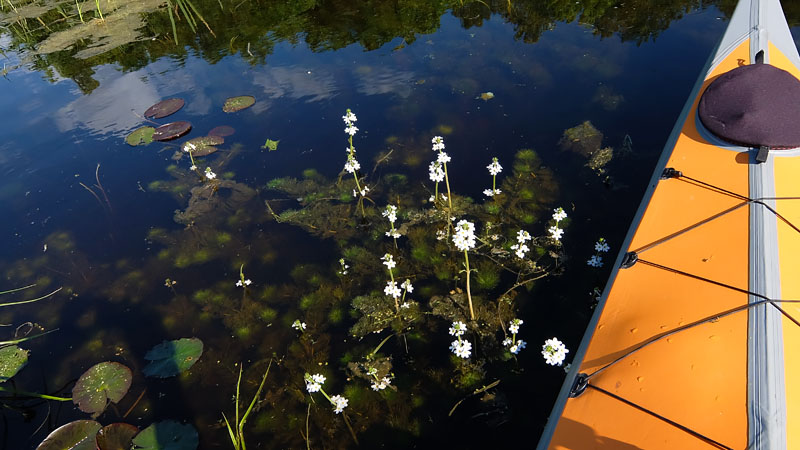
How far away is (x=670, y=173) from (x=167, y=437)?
17.2 ft

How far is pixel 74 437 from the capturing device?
145 inches

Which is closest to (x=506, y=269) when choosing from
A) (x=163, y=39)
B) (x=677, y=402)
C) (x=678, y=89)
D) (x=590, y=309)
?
(x=590, y=309)

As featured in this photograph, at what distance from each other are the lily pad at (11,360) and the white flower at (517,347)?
16.0 ft

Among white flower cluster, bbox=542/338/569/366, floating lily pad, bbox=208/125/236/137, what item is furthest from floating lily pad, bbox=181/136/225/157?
white flower cluster, bbox=542/338/569/366

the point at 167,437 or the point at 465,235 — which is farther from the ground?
the point at 465,235

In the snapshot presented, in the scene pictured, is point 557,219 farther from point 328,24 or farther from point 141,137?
point 328,24

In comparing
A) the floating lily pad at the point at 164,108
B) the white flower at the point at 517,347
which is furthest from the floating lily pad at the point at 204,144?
the white flower at the point at 517,347

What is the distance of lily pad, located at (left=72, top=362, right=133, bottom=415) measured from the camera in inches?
157

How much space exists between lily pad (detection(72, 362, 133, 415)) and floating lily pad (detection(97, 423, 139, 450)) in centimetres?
34

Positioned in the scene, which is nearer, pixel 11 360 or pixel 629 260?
pixel 629 260

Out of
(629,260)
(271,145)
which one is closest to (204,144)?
(271,145)

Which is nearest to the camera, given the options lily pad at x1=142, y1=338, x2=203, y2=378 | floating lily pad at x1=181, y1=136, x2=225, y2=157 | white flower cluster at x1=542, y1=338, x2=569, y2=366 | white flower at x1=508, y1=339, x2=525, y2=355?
white flower cluster at x1=542, y1=338, x2=569, y2=366

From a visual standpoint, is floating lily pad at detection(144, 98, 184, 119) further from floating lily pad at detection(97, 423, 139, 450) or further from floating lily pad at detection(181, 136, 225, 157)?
floating lily pad at detection(97, 423, 139, 450)

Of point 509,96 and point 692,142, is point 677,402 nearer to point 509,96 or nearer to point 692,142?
point 692,142
